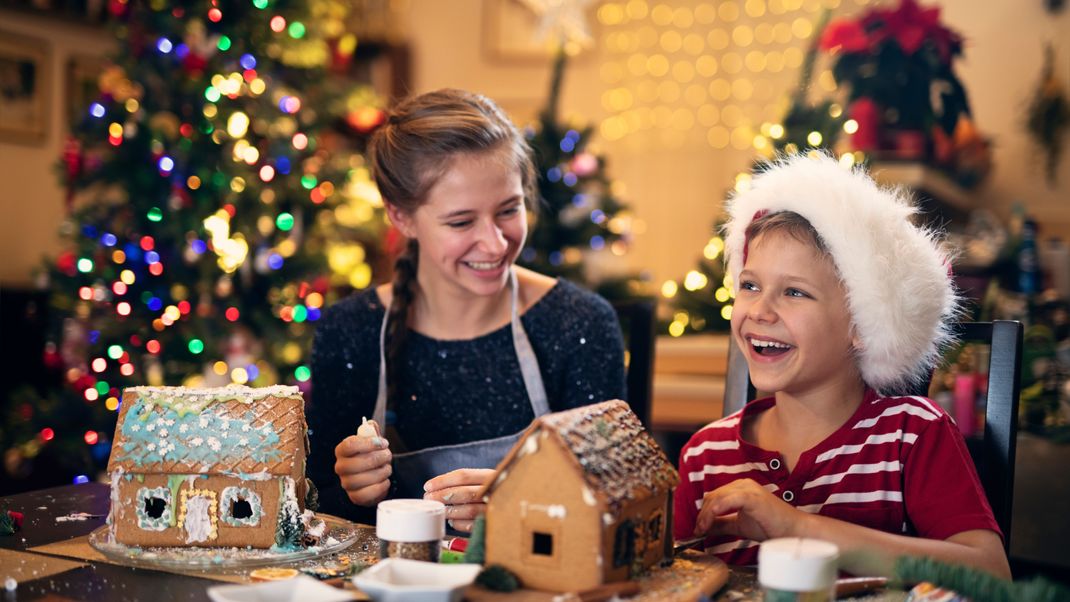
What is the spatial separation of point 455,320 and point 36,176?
3957mm

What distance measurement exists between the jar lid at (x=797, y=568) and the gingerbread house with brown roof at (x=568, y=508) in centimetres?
17

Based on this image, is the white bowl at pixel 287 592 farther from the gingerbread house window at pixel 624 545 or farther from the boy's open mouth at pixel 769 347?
the boy's open mouth at pixel 769 347

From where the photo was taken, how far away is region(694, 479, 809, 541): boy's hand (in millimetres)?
1372

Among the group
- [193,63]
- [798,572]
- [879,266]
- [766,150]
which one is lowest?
[798,572]

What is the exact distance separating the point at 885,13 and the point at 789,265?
7.89 ft

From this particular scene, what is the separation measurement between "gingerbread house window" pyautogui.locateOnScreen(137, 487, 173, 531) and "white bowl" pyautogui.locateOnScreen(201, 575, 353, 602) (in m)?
0.32

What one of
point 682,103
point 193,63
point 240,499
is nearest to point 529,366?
point 240,499

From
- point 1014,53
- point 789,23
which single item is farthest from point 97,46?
point 1014,53

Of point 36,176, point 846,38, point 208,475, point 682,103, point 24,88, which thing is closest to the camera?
point 208,475

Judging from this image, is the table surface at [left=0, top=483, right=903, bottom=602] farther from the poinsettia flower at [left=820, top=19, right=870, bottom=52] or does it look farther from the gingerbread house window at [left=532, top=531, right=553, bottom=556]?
the poinsettia flower at [left=820, top=19, right=870, bottom=52]

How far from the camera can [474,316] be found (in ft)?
7.75

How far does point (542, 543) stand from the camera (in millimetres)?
1166

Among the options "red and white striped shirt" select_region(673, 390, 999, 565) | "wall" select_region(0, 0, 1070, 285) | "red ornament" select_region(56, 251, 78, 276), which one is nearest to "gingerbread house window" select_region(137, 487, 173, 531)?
"red and white striped shirt" select_region(673, 390, 999, 565)

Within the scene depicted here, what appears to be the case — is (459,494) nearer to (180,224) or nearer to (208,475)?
(208,475)
